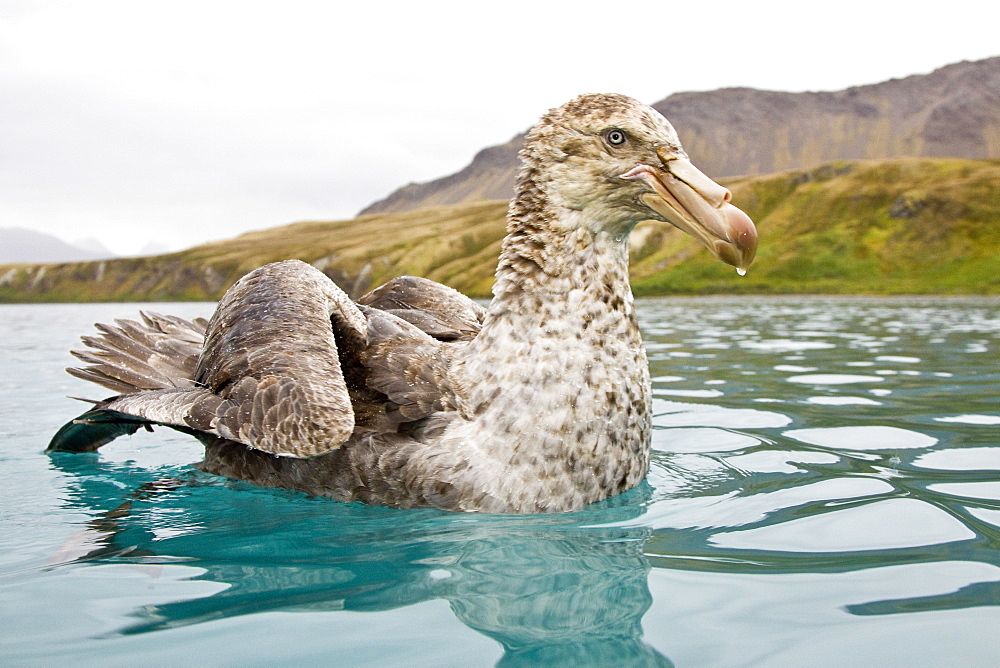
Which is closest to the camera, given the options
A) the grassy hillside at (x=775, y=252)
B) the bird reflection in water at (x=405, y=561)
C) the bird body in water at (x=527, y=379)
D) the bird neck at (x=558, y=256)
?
the bird reflection in water at (x=405, y=561)

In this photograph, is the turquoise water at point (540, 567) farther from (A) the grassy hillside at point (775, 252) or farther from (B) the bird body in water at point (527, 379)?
(A) the grassy hillside at point (775, 252)

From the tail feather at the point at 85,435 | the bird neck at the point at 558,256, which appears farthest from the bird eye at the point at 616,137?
the tail feather at the point at 85,435

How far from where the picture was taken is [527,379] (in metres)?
5.05

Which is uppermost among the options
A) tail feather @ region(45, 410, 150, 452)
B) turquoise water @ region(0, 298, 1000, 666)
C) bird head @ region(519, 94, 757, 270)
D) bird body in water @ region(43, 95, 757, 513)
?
bird head @ region(519, 94, 757, 270)

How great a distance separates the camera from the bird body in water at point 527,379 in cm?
495

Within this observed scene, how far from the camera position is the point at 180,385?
6.27m

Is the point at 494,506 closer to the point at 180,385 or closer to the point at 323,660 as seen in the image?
the point at 323,660

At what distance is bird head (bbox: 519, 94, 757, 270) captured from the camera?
182 inches

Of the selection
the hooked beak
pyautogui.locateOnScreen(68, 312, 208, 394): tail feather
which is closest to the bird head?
the hooked beak

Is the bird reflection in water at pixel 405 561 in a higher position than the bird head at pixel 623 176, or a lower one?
lower

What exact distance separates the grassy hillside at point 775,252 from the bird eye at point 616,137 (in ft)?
288

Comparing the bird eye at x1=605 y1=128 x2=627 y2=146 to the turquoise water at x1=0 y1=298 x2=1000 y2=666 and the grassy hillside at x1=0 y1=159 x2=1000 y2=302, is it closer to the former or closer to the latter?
the turquoise water at x1=0 y1=298 x2=1000 y2=666

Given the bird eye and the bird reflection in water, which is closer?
the bird reflection in water

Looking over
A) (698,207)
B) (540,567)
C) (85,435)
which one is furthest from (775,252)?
(540,567)
